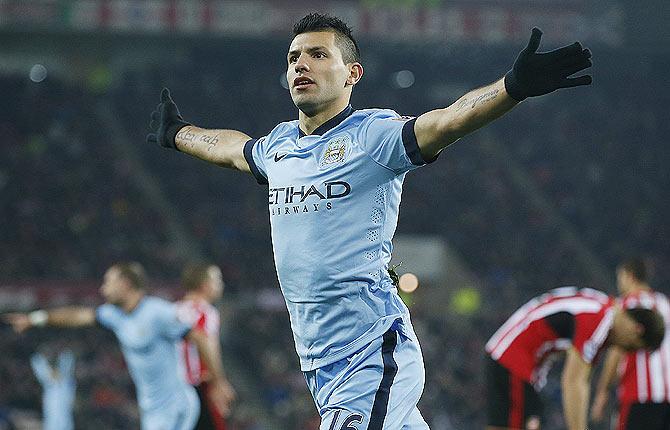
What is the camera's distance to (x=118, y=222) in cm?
2623

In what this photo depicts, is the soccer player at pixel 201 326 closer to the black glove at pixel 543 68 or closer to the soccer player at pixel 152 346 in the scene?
the soccer player at pixel 152 346

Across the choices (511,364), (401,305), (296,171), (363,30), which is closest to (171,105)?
(296,171)

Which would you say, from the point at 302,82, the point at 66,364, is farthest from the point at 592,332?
the point at 66,364

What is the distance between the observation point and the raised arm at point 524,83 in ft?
11.9

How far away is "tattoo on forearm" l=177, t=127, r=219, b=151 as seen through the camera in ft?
17.4

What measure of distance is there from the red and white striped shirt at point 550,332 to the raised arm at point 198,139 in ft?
9.64

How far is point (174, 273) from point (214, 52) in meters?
8.10

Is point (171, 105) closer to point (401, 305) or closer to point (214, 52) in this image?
point (401, 305)

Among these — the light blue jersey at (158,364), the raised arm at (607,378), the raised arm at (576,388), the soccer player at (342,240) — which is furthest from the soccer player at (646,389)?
the soccer player at (342,240)

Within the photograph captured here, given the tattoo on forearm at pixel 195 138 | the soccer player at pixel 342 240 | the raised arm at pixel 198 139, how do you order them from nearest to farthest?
the soccer player at pixel 342 240
the raised arm at pixel 198 139
the tattoo on forearm at pixel 195 138

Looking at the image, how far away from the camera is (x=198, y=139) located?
5371 millimetres

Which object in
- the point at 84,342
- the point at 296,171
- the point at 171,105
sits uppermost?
the point at 171,105

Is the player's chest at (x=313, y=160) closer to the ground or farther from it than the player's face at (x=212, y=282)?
farther from it

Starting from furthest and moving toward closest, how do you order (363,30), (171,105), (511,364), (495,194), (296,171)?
(495,194)
(363,30)
(511,364)
(171,105)
(296,171)
